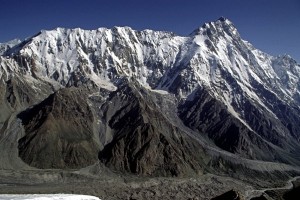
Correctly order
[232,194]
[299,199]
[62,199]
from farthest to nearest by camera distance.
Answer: [299,199], [62,199], [232,194]

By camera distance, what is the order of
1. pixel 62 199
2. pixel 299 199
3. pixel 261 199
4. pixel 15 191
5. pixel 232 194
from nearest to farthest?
1. pixel 232 194
2. pixel 261 199
3. pixel 62 199
4. pixel 299 199
5. pixel 15 191

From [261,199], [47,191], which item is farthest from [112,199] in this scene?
[261,199]

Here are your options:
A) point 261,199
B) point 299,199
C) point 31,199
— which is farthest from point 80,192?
point 261,199

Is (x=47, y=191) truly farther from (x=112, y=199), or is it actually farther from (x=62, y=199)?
(x=62, y=199)

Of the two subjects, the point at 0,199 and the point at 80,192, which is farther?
the point at 80,192

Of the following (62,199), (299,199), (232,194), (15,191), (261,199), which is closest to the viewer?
(232,194)

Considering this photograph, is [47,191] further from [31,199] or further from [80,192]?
[31,199]

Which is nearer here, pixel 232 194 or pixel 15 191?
pixel 232 194
